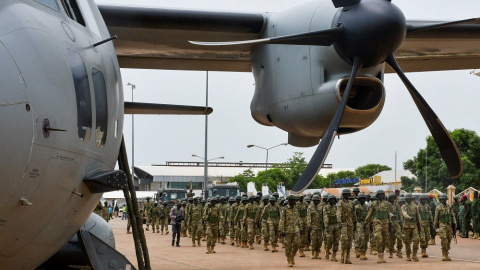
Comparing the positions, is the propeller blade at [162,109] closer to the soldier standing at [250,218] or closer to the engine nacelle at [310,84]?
the engine nacelle at [310,84]

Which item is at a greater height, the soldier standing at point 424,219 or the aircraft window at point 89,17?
the aircraft window at point 89,17

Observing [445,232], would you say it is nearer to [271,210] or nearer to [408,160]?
[271,210]

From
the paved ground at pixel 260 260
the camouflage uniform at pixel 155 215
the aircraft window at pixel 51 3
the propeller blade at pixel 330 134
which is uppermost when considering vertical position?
the aircraft window at pixel 51 3

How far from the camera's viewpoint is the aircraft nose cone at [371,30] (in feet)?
22.9

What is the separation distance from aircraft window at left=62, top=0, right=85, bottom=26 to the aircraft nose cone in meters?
2.97

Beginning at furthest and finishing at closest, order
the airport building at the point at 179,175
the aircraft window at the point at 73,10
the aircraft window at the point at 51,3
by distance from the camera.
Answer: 1. the airport building at the point at 179,175
2. the aircraft window at the point at 73,10
3. the aircraft window at the point at 51,3

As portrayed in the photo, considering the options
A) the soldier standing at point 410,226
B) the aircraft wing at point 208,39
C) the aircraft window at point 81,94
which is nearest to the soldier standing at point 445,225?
the soldier standing at point 410,226

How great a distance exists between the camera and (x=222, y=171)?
99.9 metres

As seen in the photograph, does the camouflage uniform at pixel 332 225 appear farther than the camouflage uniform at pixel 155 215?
No

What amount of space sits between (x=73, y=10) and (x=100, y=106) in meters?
0.88

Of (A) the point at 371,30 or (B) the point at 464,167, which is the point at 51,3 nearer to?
(A) the point at 371,30

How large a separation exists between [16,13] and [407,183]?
2182 inches

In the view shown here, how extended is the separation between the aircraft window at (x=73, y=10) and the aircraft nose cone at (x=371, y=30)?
2.97m

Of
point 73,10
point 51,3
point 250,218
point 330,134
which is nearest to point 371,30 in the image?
point 330,134
